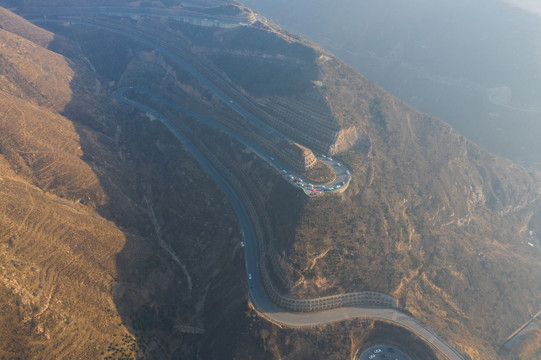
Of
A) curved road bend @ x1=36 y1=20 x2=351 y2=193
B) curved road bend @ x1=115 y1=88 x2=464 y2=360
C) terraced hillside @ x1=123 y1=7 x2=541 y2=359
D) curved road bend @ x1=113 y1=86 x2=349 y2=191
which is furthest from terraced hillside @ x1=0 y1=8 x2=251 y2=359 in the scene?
curved road bend @ x1=36 y1=20 x2=351 y2=193

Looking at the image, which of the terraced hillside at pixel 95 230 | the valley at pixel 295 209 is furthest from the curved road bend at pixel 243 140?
the terraced hillside at pixel 95 230

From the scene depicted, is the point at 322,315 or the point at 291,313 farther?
the point at 322,315

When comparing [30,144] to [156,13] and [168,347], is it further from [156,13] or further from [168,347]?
[156,13]

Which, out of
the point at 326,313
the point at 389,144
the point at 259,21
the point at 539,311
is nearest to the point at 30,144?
the point at 326,313

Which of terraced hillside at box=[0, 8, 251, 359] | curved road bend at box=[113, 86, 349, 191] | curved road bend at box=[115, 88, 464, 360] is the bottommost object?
terraced hillside at box=[0, 8, 251, 359]

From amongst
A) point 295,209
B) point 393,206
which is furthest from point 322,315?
point 393,206

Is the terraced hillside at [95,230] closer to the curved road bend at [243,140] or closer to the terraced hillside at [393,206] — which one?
the curved road bend at [243,140]

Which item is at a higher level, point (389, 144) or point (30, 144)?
point (389, 144)

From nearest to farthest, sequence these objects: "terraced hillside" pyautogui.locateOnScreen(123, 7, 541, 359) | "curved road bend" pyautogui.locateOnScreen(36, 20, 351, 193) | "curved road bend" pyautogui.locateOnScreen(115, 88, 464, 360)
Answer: "curved road bend" pyautogui.locateOnScreen(115, 88, 464, 360), "terraced hillside" pyautogui.locateOnScreen(123, 7, 541, 359), "curved road bend" pyautogui.locateOnScreen(36, 20, 351, 193)

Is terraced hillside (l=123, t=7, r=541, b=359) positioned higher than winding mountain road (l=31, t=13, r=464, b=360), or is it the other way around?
terraced hillside (l=123, t=7, r=541, b=359)

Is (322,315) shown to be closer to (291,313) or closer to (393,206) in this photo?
(291,313)

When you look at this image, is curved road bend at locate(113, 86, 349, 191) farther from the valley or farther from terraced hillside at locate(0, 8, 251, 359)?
terraced hillside at locate(0, 8, 251, 359)
